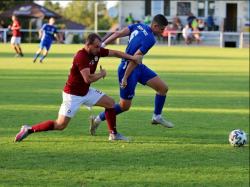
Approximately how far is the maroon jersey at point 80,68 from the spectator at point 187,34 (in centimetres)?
3262

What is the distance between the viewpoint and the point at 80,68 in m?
6.55

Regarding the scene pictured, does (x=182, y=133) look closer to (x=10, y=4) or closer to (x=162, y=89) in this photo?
(x=162, y=89)

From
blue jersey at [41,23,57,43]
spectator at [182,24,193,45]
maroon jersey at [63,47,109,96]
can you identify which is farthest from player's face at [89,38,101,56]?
spectator at [182,24,193,45]

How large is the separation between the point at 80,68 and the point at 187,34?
110 ft

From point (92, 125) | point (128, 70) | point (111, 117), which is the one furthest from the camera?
point (92, 125)

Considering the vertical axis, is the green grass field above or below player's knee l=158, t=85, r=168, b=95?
below

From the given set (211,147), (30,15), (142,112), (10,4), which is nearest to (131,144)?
(211,147)

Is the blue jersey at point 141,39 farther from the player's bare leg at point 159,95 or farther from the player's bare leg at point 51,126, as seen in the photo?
the player's bare leg at point 51,126

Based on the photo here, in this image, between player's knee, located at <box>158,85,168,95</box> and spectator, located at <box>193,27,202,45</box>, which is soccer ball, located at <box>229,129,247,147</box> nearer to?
player's knee, located at <box>158,85,168,95</box>

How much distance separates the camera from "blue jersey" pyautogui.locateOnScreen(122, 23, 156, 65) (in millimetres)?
7514

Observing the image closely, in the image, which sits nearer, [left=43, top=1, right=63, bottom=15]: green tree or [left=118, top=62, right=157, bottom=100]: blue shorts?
[left=118, top=62, right=157, bottom=100]: blue shorts

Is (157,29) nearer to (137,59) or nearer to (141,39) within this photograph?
(141,39)

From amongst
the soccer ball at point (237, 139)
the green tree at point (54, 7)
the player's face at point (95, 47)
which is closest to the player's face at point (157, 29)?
the player's face at point (95, 47)

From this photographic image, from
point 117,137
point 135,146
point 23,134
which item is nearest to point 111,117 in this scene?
point 117,137
